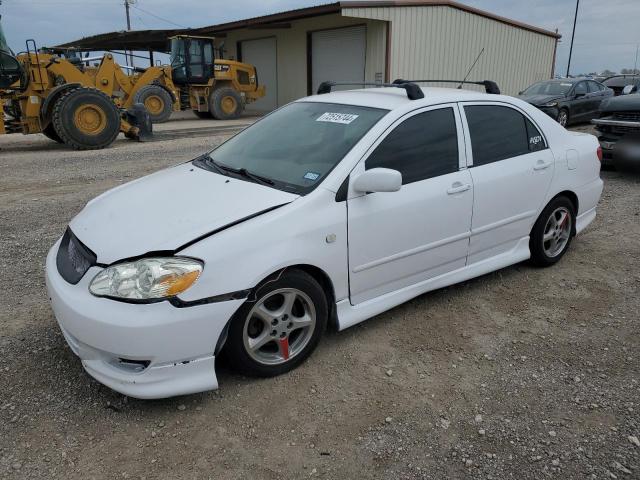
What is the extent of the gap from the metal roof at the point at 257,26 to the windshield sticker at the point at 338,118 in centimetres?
1414

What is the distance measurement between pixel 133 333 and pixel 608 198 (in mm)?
6748

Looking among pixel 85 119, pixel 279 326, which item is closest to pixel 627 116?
pixel 279 326

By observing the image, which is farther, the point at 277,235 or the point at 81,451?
the point at 277,235

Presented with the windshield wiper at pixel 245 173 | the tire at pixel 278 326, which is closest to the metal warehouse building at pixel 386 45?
the windshield wiper at pixel 245 173

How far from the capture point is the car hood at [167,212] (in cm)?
267

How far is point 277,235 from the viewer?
277 centimetres

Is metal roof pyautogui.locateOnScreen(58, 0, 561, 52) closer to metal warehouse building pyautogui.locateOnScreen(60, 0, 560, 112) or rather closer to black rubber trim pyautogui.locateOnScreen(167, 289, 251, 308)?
metal warehouse building pyautogui.locateOnScreen(60, 0, 560, 112)

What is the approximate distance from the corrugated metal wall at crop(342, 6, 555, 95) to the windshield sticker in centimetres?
1444

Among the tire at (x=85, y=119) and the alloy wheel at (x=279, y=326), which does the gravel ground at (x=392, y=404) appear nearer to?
the alloy wheel at (x=279, y=326)

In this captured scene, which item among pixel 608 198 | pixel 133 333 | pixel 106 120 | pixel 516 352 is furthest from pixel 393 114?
pixel 106 120

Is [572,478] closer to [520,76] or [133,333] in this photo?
[133,333]

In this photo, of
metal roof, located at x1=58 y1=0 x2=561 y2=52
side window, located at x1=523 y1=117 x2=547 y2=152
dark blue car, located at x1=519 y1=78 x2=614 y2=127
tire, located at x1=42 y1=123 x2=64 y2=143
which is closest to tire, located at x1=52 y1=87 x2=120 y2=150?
tire, located at x1=42 y1=123 x2=64 y2=143

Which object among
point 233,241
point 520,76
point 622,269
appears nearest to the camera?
point 233,241

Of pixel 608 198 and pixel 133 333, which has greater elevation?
pixel 133 333
